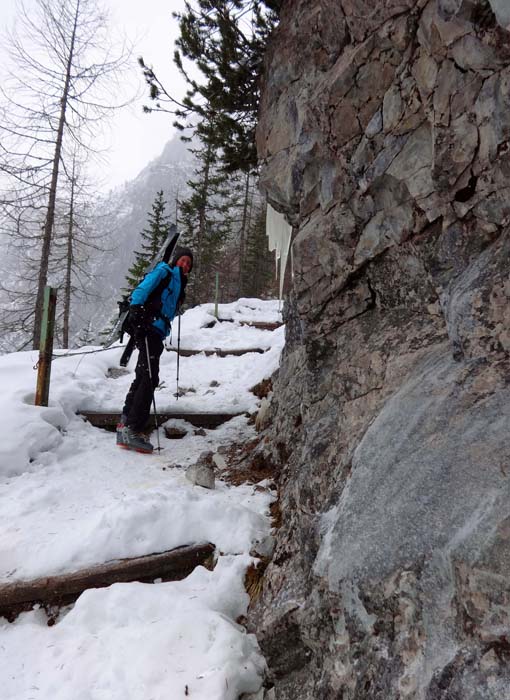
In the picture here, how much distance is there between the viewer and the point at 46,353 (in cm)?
536

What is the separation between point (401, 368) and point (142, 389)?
3.60m

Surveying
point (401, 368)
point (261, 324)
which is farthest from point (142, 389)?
point (261, 324)

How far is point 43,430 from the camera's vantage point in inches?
185

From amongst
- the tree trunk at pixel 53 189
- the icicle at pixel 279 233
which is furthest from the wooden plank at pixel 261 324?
the icicle at pixel 279 233

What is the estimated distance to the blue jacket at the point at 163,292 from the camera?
16.9ft

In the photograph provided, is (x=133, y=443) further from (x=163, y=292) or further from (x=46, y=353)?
(x=163, y=292)

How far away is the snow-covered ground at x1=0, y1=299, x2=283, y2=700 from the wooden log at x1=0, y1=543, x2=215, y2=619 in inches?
2.9

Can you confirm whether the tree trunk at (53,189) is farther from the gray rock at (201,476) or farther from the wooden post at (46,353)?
the gray rock at (201,476)

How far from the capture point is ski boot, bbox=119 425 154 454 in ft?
16.4

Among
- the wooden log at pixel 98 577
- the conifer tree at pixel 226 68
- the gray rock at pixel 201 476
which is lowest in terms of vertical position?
the wooden log at pixel 98 577

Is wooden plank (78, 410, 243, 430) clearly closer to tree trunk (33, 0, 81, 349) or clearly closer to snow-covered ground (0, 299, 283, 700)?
snow-covered ground (0, 299, 283, 700)

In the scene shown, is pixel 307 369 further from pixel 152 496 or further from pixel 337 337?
pixel 152 496

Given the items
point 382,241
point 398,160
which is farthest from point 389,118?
point 382,241

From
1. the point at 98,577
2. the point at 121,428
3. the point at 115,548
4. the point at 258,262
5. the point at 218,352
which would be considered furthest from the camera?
the point at 258,262
